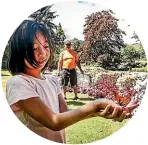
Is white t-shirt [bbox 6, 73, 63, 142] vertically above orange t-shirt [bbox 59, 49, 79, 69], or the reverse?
orange t-shirt [bbox 59, 49, 79, 69]

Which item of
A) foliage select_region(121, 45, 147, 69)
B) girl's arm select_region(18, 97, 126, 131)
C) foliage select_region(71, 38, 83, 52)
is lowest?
girl's arm select_region(18, 97, 126, 131)

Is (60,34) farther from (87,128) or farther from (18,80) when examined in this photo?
(87,128)

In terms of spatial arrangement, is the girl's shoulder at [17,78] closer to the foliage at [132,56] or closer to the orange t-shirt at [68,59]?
the orange t-shirt at [68,59]

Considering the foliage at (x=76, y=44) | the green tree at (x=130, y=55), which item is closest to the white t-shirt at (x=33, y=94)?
the foliage at (x=76, y=44)

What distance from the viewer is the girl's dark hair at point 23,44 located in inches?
44.1

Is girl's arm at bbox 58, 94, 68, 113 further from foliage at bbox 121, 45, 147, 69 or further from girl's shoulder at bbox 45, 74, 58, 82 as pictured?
foliage at bbox 121, 45, 147, 69

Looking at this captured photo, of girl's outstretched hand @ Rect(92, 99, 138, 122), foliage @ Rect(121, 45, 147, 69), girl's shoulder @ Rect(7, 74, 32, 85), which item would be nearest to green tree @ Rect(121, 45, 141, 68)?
foliage @ Rect(121, 45, 147, 69)

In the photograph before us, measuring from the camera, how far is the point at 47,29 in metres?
1.13

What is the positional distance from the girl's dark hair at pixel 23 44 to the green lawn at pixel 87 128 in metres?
0.04

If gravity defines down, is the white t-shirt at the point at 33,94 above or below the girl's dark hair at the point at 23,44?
below

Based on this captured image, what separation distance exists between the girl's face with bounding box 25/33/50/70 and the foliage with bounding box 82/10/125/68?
0.36 ft

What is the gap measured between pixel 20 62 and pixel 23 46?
5cm

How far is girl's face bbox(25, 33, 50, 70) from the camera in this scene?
1.12m

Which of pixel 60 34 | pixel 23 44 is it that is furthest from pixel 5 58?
pixel 60 34
